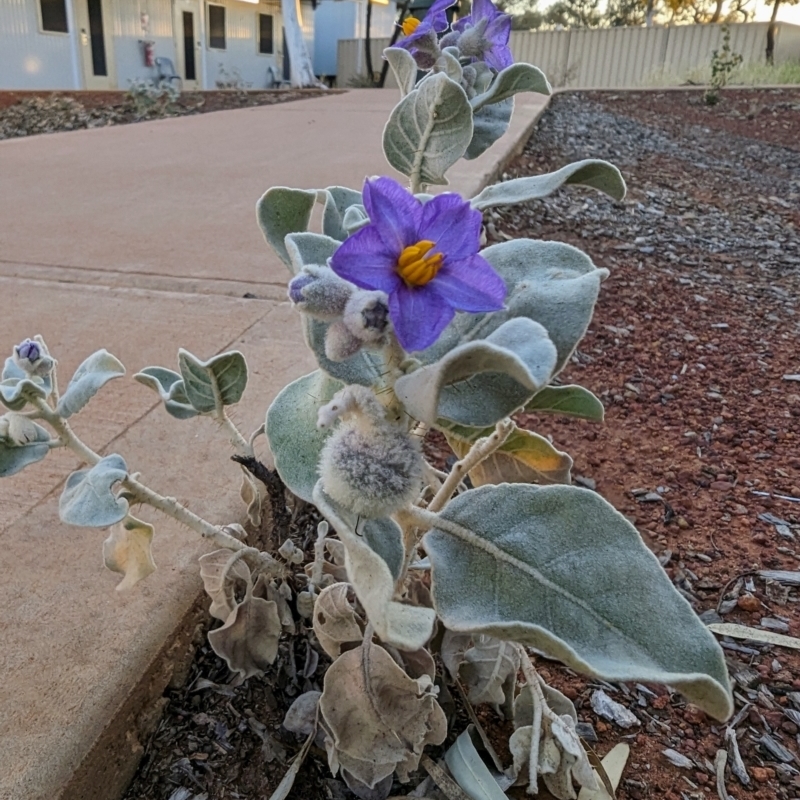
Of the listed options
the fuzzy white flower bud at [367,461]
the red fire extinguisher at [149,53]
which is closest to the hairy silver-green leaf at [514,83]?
the fuzzy white flower bud at [367,461]

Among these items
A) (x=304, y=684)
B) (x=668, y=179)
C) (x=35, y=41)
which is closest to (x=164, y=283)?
(x=304, y=684)

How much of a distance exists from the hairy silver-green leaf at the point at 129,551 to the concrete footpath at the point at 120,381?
0.14 m

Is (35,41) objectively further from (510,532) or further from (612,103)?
(510,532)

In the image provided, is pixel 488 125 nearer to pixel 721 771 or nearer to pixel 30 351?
pixel 30 351

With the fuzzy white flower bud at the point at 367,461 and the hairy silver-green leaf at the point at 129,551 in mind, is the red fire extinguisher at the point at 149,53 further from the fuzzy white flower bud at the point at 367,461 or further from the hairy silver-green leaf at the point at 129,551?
the fuzzy white flower bud at the point at 367,461

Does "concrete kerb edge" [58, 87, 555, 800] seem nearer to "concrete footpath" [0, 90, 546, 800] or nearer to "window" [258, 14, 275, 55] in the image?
"concrete footpath" [0, 90, 546, 800]

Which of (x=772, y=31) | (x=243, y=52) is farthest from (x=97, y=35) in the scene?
(x=772, y=31)

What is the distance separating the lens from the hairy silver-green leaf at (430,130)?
96cm

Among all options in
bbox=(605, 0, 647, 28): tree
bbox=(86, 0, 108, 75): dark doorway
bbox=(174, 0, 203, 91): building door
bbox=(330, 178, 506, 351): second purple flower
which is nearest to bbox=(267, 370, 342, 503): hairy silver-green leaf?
bbox=(330, 178, 506, 351): second purple flower

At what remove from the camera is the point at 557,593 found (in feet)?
2.43

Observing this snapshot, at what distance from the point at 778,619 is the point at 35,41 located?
16000mm

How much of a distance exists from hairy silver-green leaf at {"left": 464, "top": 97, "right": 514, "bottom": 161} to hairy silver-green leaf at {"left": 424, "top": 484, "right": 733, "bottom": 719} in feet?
1.95

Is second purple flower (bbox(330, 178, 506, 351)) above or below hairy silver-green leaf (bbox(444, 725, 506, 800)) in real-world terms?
above

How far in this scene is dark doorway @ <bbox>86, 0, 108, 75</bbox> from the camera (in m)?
15.3
